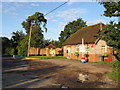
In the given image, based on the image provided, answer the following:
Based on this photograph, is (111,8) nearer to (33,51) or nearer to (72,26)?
(33,51)

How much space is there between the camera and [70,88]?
5801 mm

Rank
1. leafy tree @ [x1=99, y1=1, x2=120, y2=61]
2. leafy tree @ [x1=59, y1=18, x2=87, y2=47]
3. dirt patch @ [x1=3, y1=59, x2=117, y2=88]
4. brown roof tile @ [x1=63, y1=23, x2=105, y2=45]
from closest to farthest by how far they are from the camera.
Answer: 1. dirt patch @ [x1=3, y1=59, x2=117, y2=88]
2. leafy tree @ [x1=99, y1=1, x2=120, y2=61]
3. brown roof tile @ [x1=63, y1=23, x2=105, y2=45]
4. leafy tree @ [x1=59, y1=18, x2=87, y2=47]

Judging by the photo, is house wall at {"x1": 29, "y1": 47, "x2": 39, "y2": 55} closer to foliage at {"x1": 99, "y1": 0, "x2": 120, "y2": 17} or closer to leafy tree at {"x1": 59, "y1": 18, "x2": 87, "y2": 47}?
leafy tree at {"x1": 59, "y1": 18, "x2": 87, "y2": 47}

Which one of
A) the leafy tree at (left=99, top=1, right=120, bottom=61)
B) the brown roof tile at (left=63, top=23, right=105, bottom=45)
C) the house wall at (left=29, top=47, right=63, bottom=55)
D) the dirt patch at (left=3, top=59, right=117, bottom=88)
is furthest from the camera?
the house wall at (left=29, top=47, right=63, bottom=55)

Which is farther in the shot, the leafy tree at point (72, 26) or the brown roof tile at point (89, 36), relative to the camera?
the leafy tree at point (72, 26)

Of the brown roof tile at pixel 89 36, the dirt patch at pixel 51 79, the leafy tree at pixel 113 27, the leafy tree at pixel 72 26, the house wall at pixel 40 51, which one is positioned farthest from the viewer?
the leafy tree at pixel 72 26

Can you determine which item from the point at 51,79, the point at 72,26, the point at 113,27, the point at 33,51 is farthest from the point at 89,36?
the point at 72,26

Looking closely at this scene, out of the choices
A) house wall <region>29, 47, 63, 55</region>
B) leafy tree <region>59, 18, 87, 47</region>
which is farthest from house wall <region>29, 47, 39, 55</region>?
leafy tree <region>59, 18, 87, 47</region>

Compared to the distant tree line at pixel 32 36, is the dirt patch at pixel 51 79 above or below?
below

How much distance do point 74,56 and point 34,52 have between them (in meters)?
13.3

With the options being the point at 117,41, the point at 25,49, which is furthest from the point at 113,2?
the point at 25,49

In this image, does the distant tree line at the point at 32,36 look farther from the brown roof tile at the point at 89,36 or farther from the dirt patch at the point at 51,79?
the dirt patch at the point at 51,79

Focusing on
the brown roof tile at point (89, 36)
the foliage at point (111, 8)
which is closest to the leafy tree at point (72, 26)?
the brown roof tile at point (89, 36)

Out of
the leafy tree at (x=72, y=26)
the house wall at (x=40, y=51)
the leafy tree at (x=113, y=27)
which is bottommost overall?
the house wall at (x=40, y=51)
